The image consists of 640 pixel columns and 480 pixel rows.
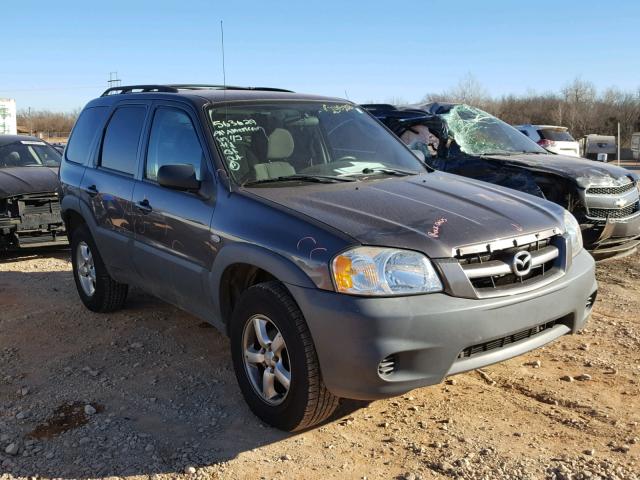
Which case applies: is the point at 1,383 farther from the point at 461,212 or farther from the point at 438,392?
the point at 461,212

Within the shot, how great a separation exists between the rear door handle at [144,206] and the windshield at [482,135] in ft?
13.0

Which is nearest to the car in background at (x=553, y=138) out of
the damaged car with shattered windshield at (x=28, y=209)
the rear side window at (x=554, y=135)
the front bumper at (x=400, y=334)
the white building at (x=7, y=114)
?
the rear side window at (x=554, y=135)

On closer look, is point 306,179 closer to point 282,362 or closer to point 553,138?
point 282,362

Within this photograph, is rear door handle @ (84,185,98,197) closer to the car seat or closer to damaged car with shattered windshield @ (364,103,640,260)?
the car seat

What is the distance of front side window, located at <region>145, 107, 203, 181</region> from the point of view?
4047mm

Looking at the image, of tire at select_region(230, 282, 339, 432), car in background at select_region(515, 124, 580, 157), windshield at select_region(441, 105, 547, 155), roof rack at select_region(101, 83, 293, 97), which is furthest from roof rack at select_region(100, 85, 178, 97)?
car in background at select_region(515, 124, 580, 157)

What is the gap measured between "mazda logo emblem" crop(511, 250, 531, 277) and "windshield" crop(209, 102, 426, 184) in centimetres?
131

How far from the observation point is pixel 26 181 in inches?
325

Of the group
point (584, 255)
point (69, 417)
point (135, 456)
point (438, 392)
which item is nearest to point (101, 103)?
point (69, 417)

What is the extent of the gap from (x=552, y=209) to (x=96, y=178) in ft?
11.5

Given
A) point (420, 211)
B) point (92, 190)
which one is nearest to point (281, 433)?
point (420, 211)

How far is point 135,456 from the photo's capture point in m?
3.23

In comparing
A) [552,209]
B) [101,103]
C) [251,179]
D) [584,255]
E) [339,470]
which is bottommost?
[339,470]

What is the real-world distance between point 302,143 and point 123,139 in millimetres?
1563
